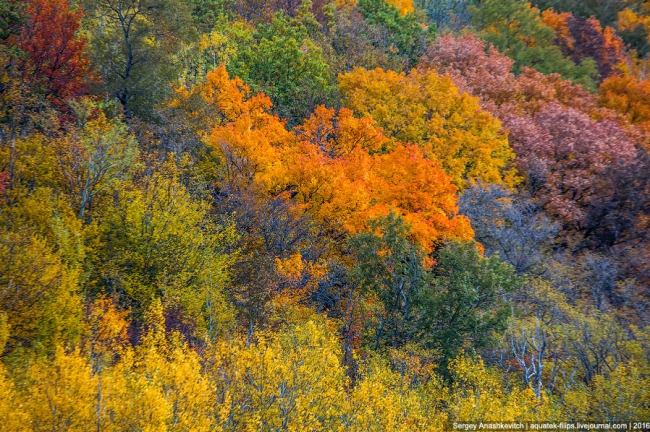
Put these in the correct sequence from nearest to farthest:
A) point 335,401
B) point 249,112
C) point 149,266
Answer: point 335,401, point 149,266, point 249,112

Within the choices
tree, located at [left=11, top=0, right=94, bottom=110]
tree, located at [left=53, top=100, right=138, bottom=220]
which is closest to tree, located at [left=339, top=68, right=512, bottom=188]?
tree, located at [left=11, top=0, right=94, bottom=110]

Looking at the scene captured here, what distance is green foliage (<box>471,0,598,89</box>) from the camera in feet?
234

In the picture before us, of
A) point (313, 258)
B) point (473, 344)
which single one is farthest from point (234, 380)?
point (313, 258)

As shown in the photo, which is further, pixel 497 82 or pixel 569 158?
pixel 497 82

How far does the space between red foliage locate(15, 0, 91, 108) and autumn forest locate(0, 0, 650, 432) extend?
14 cm

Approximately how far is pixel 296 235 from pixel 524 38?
57651mm

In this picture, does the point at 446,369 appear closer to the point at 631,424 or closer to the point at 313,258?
the point at 631,424

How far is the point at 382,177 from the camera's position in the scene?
40.1 metres

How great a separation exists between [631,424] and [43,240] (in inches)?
1026

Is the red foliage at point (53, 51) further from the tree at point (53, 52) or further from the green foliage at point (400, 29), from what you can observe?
the green foliage at point (400, 29)

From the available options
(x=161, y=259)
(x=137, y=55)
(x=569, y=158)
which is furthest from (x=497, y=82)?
(x=161, y=259)

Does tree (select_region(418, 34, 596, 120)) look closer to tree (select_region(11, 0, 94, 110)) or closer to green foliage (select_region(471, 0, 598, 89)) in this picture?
green foliage (select_region(471, 0, 598, 89))

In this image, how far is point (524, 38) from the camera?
7669 cm

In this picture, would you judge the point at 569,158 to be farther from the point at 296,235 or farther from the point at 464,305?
the point at 296,235
